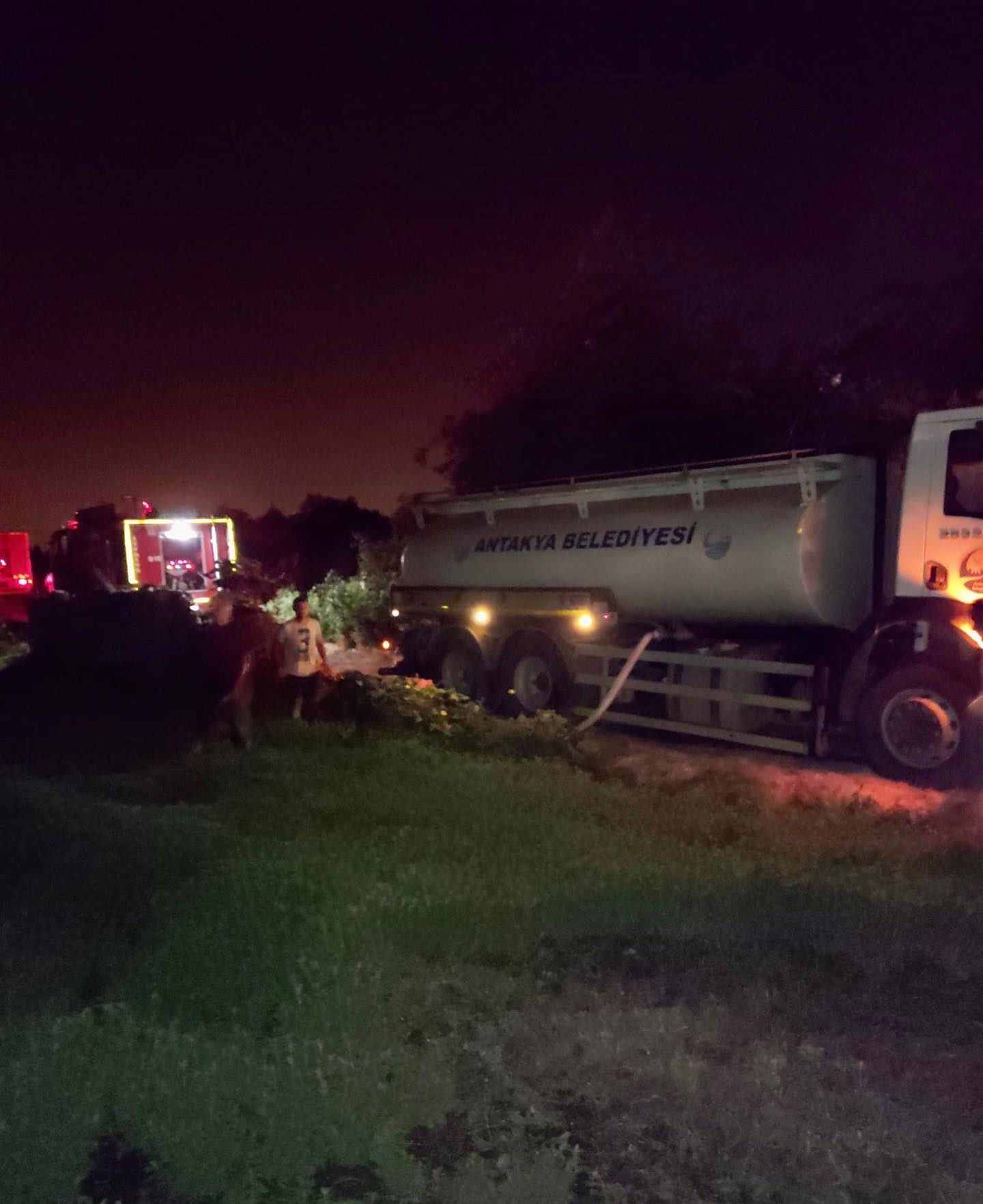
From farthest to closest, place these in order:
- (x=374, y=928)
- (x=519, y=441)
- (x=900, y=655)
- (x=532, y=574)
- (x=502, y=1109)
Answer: (x=519, y=441) → (x=532, y=574) → (x=900, y=655) → (x=374, y=928) → (x=502, y=1109)

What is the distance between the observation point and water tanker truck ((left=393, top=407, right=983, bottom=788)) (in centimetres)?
900

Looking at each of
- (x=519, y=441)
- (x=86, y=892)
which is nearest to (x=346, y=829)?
(x=86, y=892)

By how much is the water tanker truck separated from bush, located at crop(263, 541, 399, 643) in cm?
586

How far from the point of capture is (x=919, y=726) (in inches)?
355

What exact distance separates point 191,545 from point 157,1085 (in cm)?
2152

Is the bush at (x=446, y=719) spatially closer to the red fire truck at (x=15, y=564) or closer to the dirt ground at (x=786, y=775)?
the dirt ground at (x=786, y=775)

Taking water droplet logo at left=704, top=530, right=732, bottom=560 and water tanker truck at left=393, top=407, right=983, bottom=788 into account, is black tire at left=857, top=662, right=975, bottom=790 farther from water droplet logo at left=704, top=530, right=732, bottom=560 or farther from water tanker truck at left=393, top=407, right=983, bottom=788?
water droplet logo at left=704, top=530, right=732, bottom=560

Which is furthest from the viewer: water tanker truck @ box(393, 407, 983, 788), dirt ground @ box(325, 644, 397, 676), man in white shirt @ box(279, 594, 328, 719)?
dirt ground @ box(325, 644, 397, 676)

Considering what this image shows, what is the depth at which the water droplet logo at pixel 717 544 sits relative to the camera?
10.5m

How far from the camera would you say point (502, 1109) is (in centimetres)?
377

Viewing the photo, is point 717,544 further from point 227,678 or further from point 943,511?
point 227,678

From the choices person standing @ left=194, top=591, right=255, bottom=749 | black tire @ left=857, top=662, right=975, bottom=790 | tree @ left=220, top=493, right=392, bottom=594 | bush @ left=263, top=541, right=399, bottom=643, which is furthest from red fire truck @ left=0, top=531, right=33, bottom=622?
black tire @ left=857, top=662, right=975, bottom=790

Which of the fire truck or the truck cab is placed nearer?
the truck cab

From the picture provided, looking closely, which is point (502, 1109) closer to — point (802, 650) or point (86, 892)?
point (86, 892)
